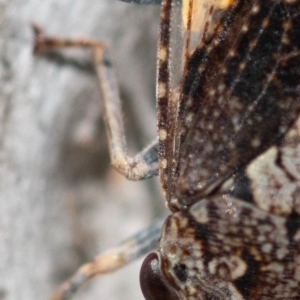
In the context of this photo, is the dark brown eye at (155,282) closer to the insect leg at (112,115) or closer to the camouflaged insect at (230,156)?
the camouflaged insect at (230,156)

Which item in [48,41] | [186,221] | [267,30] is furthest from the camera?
[48,41]

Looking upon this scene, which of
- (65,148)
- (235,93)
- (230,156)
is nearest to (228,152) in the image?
(230,156)

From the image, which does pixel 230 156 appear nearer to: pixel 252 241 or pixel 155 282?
pixel 252 241

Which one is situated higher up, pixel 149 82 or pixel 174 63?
pixel 174 63

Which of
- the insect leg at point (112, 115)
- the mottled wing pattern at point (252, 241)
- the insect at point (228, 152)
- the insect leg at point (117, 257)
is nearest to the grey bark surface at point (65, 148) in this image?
the insect leg at point (112, 115)

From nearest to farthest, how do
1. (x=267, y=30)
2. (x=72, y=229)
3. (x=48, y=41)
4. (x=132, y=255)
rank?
(x=267, y=30) < (x=48, y=41) < (x=132, y=255) < (x=72, y=229)

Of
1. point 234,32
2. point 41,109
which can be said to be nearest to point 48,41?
point 41,109

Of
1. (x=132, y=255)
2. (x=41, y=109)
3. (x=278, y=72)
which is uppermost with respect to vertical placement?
(x=278, y=72)

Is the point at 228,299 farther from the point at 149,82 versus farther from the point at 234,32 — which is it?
the point at 149,82
